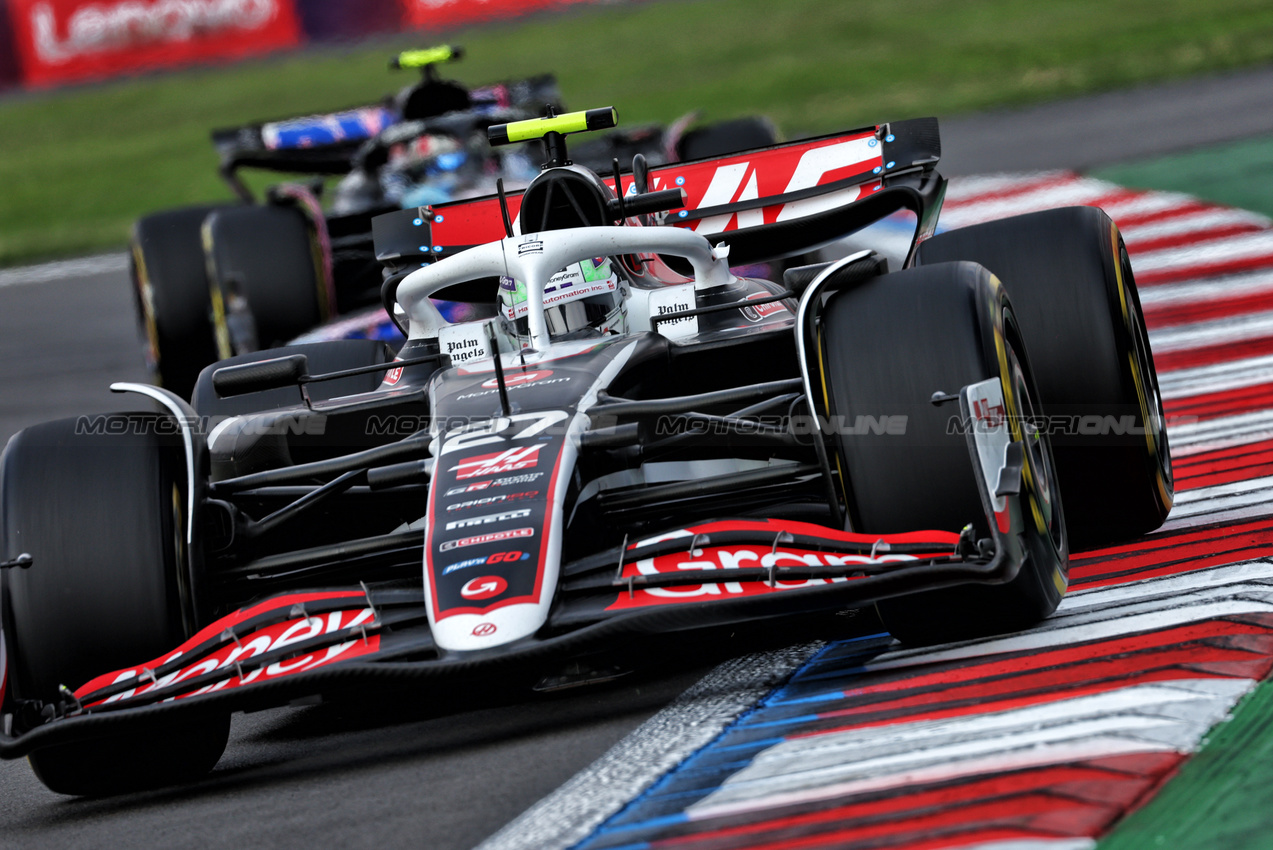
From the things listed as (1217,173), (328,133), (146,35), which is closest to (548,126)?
(328,133)

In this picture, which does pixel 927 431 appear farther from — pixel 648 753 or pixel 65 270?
pixel 65 270

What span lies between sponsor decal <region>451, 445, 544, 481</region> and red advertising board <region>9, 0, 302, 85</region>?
22.7m

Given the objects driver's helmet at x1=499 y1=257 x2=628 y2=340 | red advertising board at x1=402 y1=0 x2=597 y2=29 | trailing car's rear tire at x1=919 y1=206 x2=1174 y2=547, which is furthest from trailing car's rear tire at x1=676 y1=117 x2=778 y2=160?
red advertising board at x1=402 y1=0 x2=597 y2=29

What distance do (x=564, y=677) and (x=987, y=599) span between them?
1039mm

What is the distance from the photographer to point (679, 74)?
2330cm

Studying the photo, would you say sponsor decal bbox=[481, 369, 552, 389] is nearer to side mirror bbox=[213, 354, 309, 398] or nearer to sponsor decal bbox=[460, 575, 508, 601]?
side mirror bbox=[213, 354, 309, 398]

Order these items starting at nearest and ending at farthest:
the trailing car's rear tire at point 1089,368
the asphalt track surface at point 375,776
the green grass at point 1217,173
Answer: the asphalt track surface at point 375,776 → the trailing car's rear tire at point 1089,368 → the green grass at point 1217,173

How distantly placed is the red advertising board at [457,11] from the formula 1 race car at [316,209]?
46.4 feet

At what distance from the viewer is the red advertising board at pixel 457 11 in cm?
2581

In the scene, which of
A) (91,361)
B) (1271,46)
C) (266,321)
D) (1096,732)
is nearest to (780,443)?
(1096,732)

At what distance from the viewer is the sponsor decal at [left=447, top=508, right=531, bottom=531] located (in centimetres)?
431

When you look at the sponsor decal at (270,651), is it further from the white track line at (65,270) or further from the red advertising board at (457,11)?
the red advertising board at (457,11)

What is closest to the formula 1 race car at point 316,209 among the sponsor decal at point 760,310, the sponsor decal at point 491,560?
the sponsor decal at point 760,310

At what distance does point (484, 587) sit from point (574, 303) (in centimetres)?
157
